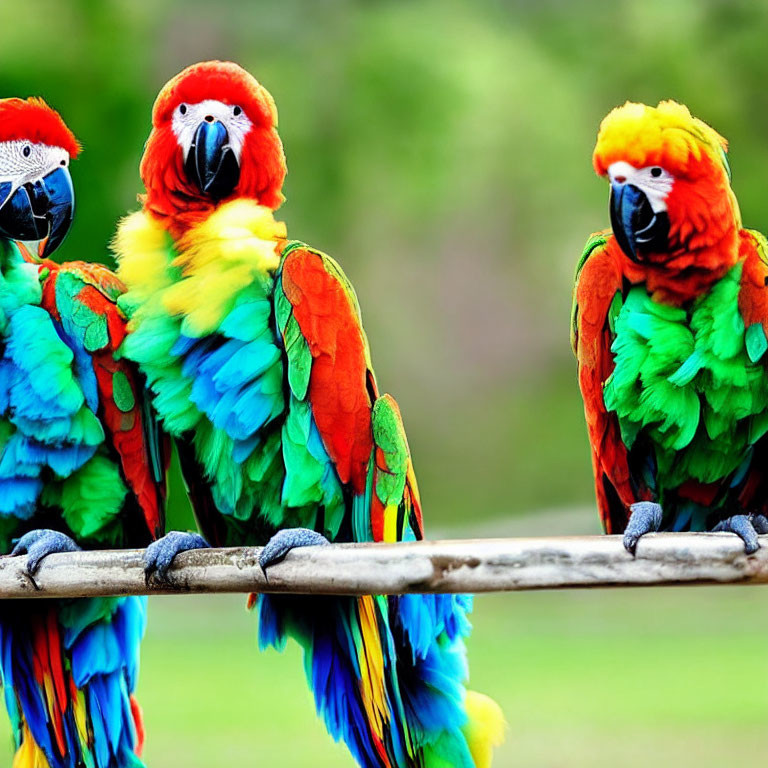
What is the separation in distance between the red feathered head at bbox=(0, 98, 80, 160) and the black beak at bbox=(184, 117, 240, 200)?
10.8 inches

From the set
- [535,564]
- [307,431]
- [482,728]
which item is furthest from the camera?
[482,728]

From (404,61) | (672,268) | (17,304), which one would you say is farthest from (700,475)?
(404,61)

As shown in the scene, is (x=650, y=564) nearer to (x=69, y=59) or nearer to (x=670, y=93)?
(x=69, y=59)

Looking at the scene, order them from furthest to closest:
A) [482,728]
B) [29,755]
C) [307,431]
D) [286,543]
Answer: [29,755], [482,728], [307,431], [286,543]

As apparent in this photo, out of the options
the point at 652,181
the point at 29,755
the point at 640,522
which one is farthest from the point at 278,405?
the point at 29,755

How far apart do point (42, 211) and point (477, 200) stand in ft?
15.2

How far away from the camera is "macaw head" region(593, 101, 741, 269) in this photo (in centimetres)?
156

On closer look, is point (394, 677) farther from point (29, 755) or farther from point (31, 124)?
point (31, 124)

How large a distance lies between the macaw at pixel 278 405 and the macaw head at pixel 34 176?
5.5 inches

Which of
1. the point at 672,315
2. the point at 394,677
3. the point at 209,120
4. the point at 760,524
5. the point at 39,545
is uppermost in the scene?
the point at 209,120

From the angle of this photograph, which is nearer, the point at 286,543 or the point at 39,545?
the point at 286,543

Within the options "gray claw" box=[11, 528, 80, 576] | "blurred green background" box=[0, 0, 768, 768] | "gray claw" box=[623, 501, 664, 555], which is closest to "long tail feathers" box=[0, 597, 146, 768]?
"gray claw" box=[11, 528, 80, 576]

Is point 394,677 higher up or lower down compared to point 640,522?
lower down

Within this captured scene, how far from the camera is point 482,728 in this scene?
5.49 ft
